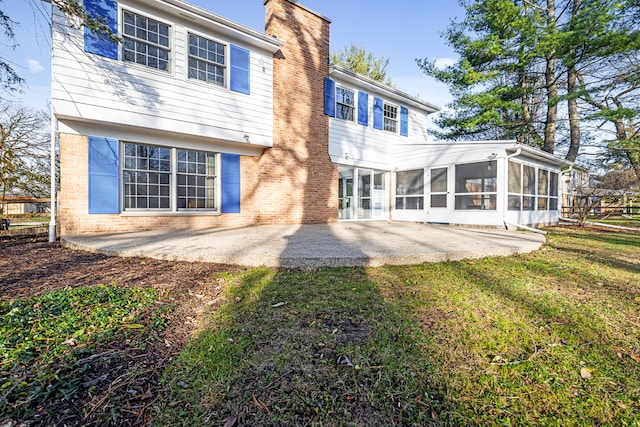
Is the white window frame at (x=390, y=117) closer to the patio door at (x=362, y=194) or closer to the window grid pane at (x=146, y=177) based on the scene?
the patio door at (x=362, y=194)

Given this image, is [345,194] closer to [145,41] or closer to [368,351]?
[145,41]

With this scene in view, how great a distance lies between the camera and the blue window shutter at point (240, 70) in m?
7.77

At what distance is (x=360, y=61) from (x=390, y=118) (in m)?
13.6

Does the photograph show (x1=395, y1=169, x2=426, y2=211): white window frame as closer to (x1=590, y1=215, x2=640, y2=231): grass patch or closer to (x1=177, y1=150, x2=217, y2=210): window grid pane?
(x1=177, y1=150, x2=217, y2=210): window grid pane

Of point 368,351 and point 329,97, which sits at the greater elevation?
point 329,97

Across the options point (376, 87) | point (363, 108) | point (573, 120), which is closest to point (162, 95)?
point (363, 108)

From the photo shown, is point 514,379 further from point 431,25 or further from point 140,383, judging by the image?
point 431,25

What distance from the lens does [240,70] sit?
7.89 meters

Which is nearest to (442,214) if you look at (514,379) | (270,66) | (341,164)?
(341,164)

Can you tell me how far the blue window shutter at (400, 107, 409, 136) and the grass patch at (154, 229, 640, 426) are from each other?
389 inches

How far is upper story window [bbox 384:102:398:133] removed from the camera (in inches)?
457

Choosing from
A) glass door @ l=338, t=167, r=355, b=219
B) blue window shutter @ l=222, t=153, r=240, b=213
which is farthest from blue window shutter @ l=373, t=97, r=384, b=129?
blue window shutter @ l=222, t=153, r=240, b=213

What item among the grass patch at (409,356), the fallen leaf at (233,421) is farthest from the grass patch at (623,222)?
the fallen leaf at (233,421)

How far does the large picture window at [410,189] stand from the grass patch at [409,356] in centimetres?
758
